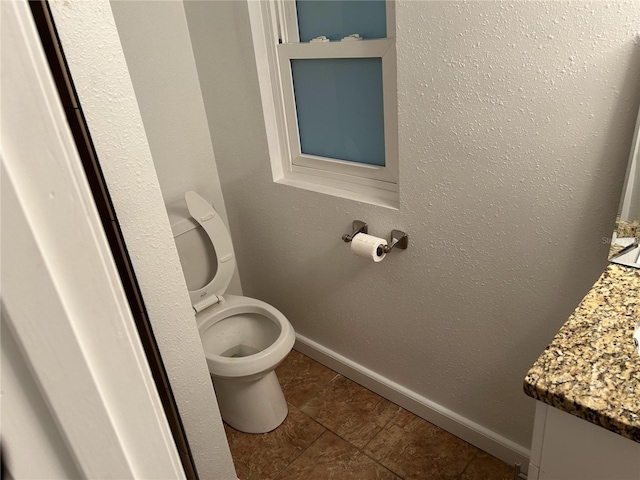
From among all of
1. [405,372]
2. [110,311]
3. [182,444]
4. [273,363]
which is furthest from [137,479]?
[405,372]

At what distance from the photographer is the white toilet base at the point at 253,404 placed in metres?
1.87

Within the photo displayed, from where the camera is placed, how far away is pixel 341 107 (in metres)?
1.78

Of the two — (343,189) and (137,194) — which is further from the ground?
(137,194)

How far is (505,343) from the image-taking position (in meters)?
1.55

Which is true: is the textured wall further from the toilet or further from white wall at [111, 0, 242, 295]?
white wall at [111, 0, 242, 295]

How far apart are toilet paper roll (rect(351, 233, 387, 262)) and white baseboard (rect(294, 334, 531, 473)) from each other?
2.13ft

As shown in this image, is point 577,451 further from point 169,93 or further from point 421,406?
point 169,93

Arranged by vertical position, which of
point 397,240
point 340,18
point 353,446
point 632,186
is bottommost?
point 353,446

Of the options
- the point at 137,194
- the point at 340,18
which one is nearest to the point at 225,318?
the point at 137,194

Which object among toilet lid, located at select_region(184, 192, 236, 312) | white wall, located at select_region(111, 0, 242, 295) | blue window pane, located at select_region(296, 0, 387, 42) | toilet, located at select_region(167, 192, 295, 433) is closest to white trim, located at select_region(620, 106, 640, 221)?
blue window pane, located at select_region(296, 0, 387, 42)

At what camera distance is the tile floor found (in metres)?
1.74

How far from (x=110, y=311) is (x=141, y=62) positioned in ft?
5.53

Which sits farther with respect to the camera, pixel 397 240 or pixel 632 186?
pixel 397 240

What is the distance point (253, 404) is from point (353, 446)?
0.41m
